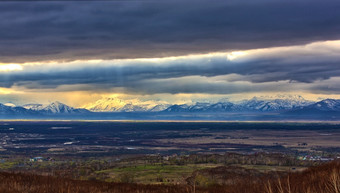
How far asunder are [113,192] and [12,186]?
14.6 ft

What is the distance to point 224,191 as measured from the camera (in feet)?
64.2

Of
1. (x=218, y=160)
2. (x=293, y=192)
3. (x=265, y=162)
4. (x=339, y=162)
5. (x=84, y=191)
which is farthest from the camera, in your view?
(x=218, y=160)

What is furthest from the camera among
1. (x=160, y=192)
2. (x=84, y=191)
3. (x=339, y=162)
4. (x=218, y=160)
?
(x=218, y=160)

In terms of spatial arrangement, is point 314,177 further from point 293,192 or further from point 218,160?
point 218,160

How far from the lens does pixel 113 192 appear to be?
1798 cm

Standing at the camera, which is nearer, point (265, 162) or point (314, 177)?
point (314, 177)

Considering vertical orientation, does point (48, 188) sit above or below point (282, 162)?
above

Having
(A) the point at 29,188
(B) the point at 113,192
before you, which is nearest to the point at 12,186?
(A) the point at 29,188

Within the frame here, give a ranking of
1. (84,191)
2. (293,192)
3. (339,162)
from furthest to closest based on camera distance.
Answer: (339,162) < (84,191) < (293,192)

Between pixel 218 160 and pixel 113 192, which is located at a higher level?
pixel 113 192

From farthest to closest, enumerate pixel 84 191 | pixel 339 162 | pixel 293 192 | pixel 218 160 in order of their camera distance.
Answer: pixel 218 160, pixel 339 162, pixel 84 191, pixel 293 192

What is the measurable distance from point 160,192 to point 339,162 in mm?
11441

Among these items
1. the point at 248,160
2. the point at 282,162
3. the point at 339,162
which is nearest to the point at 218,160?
the point at 248,160

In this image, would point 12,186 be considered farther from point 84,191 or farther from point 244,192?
point 244,192
